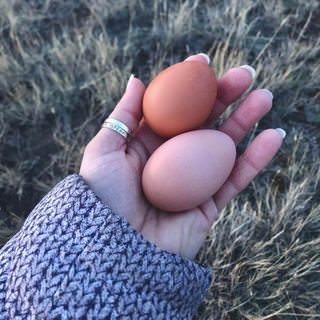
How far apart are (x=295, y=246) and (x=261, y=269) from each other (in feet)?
0.45

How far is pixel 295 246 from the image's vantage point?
159 cm

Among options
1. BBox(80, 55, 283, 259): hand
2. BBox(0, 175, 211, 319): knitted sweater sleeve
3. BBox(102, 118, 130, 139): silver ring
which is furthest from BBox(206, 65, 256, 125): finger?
BBox(0, 175, 211, 319): knitted sweater sleeve

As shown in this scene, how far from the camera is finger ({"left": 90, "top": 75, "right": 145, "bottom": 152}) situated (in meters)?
1.35

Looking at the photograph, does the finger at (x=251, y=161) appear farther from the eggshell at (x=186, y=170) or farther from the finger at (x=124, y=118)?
the finger at (x=124, y=118)

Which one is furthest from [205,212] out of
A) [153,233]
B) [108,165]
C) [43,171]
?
[43,171]

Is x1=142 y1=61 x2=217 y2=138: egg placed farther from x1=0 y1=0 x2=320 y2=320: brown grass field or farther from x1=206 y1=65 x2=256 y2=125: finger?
x1=0 y1=0 x2=320 y2=320: brown grass field

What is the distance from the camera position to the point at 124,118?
1.39 meters

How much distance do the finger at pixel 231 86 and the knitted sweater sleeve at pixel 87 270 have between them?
0.42 m

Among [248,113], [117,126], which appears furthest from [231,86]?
[117,126]

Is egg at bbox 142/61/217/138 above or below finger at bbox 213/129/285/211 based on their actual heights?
above

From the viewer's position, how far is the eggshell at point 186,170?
1286 millimetres

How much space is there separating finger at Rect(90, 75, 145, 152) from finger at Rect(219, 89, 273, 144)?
0.22 m

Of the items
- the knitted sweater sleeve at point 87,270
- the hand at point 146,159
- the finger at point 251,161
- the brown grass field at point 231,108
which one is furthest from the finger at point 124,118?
the brown grass field at point 231,108

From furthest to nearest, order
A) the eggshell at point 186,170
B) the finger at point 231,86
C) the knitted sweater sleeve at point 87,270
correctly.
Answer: the finger at point 231,86
the eggshell at point 186,170
the knitted sweater sleeve at point 87,270
